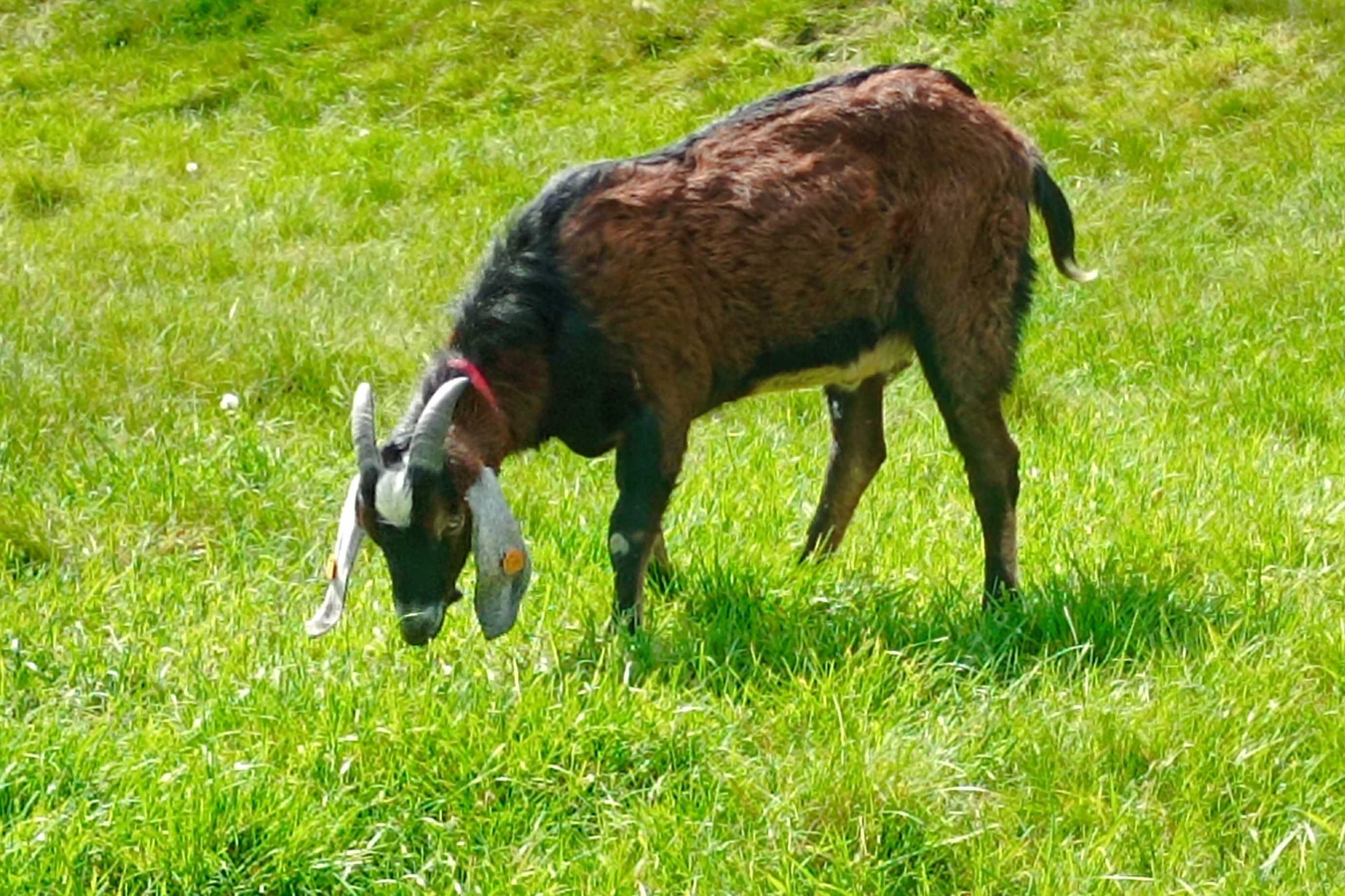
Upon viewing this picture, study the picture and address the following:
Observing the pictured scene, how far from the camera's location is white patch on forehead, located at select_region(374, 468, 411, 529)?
461 cm

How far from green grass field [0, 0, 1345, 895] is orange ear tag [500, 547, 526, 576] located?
25 centimetres

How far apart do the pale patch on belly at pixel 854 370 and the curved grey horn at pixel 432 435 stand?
121 cm

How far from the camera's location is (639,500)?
516 cm

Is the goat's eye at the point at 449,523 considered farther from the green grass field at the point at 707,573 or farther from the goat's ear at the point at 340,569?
the green grass field at the point at 707,573

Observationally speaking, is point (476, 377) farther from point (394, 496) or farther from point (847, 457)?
point (847, 457)

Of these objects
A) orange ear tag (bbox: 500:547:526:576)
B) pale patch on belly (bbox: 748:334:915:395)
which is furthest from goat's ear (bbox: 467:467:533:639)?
pale patch on belly (bbox: 748:334:915:395)

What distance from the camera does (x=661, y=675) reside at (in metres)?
4.61

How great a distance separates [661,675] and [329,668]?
2.74 ft

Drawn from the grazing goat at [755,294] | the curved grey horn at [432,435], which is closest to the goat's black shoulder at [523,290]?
the grazing goat at [755,294]

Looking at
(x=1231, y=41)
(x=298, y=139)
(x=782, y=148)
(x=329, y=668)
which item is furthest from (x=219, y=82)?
(x=329, y=668)

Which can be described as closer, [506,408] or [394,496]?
[394,496]

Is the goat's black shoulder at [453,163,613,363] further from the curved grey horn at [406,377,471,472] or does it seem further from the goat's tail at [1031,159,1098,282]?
the goat's tail at [1031,159,1098,282]

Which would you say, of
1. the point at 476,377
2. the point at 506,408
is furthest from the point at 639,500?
the point at 476,377

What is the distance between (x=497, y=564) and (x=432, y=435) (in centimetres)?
37
